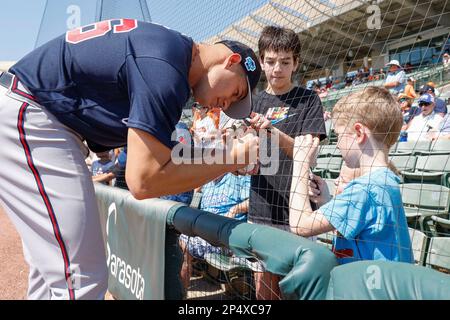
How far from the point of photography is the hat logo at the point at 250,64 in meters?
1.23

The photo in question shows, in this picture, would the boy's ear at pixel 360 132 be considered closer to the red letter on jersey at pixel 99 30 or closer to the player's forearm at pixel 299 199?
the player's forearm at pixel 299 199

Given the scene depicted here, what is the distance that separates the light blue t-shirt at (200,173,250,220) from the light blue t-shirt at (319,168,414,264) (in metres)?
1.36

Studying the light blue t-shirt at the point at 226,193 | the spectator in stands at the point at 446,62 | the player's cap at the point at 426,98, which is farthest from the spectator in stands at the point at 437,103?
the light blue t-shirt at the point at 226,193

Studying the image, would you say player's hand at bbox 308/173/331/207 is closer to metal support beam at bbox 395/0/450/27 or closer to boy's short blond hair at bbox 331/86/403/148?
boy's short blond hair at bbox 331/86/403/148

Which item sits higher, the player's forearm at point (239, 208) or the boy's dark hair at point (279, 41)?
the boy's dark hair at point (279, 41)

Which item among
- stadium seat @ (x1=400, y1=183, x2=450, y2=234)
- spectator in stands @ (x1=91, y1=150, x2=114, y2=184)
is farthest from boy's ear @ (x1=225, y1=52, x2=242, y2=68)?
spectator in stands @ (x1=91, y1=150, x2=114, y2=184)

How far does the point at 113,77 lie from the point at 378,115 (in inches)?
35.9

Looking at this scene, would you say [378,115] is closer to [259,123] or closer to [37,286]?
[259,123]

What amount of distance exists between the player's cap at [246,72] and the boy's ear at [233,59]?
0.09 feet

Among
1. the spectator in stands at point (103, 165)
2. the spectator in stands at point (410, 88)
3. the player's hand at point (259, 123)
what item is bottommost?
the spectator in stands at point (103, 165)

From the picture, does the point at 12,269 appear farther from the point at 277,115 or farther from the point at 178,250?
the point at 277,115

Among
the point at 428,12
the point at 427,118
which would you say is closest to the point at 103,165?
the point at 428,12

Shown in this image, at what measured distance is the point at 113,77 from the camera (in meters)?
→ 1.07
